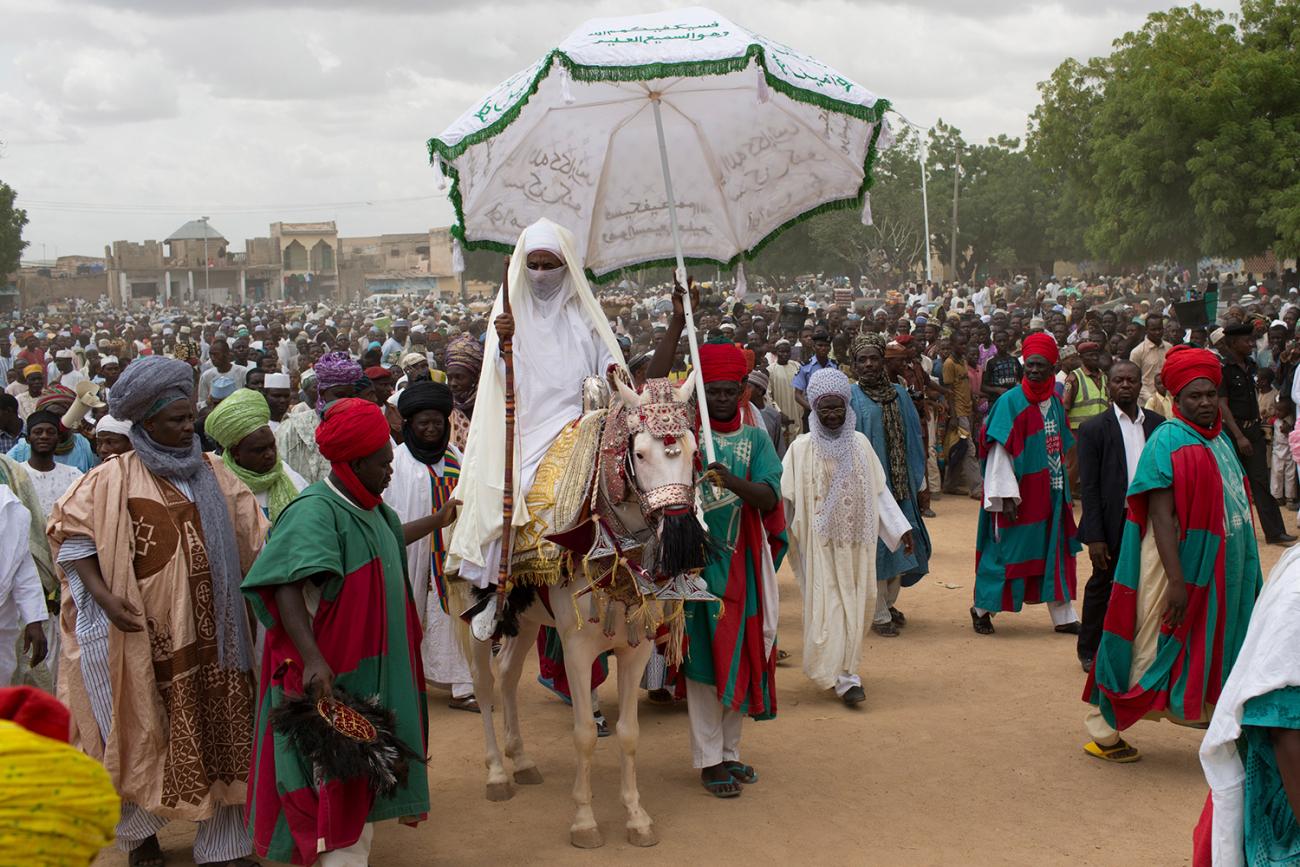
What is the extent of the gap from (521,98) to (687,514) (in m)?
2.22

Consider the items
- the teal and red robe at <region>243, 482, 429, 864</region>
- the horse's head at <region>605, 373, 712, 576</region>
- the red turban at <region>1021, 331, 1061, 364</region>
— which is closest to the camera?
the teal and red robe at <region>243, 482, 429, 864</region>

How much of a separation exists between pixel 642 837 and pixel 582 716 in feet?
1.94

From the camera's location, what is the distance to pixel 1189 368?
6129 mm

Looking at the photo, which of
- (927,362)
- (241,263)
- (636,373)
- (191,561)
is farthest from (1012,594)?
(241,263)

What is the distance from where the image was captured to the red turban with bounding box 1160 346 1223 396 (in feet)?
20.0

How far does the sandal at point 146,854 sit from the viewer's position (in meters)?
5.59

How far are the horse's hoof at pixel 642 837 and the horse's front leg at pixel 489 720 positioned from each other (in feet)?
2.98

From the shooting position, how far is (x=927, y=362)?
1686 cm

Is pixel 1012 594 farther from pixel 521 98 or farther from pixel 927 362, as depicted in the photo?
pixel 927 362

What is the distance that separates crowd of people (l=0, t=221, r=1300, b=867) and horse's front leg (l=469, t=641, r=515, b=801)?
306 millimetres

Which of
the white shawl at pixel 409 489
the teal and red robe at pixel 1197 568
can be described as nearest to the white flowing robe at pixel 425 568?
the white shawl at pixel 409 489

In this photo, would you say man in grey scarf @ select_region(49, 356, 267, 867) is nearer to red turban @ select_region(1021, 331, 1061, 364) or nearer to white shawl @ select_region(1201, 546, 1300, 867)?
white shawl @ select_region(1201, 546, 1300, 867)

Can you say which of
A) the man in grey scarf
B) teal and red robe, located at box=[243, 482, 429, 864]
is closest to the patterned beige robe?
the man in grey scarf

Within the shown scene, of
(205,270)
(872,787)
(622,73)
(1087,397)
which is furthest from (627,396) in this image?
(205,270)
